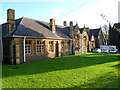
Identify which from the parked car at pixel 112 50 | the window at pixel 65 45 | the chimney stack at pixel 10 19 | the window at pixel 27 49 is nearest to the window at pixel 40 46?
the window at pixel 27 49

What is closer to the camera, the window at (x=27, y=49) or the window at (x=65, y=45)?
the window at (x=27, y=49)

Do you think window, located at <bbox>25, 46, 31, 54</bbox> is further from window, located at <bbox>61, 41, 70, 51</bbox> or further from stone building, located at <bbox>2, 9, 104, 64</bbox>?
window, located at <bbox>61, 41, 70, 51</bbox>

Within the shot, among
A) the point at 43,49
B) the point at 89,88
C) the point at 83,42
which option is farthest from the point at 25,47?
the point at 83,42

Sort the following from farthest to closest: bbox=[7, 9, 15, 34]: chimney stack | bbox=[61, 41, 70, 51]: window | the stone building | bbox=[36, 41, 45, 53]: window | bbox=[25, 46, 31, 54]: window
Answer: bbox=[61, 41, 70, 51]: window → bbox=[36, 41, 45, 53]: window → bbox=[25, 46, 31, 54]: window → bbox=[7, 9, 15, 34]: chimney stack → the stone building

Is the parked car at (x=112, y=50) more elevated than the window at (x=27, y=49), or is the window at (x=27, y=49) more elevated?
the window at (x=27, y=49)

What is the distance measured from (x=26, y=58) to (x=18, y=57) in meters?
1.23

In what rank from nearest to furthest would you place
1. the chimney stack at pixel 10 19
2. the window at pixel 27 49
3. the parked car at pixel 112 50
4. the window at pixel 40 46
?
the chimney stack at pixel 10 19, the window at pixel 27 49, the window at pixel 40 46, the parked car at pixel 112 50

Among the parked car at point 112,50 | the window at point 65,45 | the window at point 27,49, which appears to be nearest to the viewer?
the window at point 27,49

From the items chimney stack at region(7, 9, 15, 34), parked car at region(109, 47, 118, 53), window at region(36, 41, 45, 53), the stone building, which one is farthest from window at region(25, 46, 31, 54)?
parked car at region(109, 47, 118, 53)

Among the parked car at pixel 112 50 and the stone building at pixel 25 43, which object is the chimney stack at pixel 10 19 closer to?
the stone building at pixel 25 43

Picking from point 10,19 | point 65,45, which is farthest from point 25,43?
point 65,45

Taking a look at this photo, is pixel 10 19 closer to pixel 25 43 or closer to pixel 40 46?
pixel 25 43

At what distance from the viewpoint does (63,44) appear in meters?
22.2

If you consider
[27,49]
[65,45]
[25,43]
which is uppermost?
[25,43]
